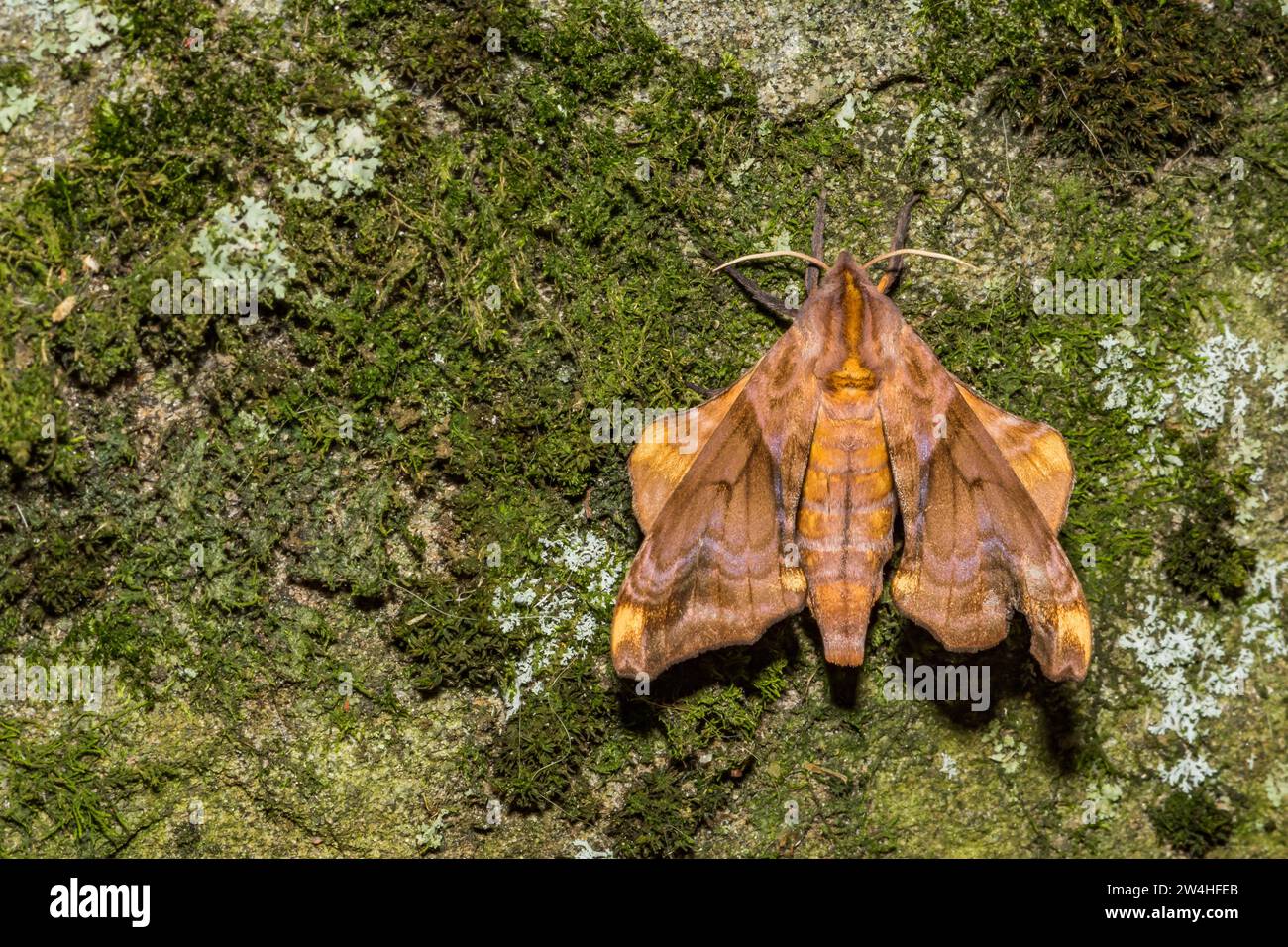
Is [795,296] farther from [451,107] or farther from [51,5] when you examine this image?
[51,5]

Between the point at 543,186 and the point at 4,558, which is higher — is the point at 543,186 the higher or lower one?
the higher one

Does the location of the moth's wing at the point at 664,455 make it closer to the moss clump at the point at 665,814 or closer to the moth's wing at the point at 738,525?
the moth's wing at the point at 738,525

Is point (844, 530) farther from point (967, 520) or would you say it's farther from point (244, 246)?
point (244, 246)

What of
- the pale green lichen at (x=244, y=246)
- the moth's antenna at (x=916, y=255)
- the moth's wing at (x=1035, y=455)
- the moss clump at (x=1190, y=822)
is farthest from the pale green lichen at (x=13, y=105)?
the moss clump at (x=1190, y=822)

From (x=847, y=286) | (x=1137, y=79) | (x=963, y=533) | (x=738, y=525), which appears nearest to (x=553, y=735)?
(x=738, y=525)

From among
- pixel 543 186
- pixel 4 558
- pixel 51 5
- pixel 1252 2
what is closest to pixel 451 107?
pixel 543 186

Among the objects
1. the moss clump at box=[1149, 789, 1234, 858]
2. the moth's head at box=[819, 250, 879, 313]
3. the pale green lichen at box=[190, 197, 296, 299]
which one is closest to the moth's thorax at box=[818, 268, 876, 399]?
the moth's head at box=[819, 250, 879, 313]

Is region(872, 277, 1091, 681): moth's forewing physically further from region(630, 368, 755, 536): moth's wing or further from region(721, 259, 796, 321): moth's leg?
region(630, 368, 755, 536): moth's wing
